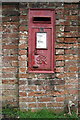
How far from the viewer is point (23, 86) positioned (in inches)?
195

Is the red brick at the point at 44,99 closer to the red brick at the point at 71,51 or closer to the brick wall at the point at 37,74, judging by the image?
the brick wall at the point at 37,74

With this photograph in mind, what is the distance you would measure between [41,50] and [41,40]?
0.64ft

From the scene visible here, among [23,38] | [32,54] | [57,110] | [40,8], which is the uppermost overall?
[40,8]

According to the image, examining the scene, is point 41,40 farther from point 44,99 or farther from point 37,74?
point 44,99

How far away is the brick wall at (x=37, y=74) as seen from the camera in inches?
195

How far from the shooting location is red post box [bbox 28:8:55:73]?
491 centimetres

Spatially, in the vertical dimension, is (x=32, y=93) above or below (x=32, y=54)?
below

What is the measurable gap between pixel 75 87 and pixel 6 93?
55.3 inches

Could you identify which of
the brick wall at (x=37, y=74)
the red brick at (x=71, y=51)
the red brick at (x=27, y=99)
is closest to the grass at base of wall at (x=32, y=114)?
the brick wall at (x=37, y=74)

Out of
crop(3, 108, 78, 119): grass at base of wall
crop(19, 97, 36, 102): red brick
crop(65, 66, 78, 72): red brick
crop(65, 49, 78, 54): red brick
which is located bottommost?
crop(3, 108, 78, 119): grass at base of wall

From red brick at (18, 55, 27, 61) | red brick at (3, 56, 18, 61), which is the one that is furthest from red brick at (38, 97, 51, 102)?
red brick at (3, 56, 18, 61)

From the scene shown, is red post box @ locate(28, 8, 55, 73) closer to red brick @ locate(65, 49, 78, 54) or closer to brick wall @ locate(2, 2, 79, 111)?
brick wall @ locate(2, 2, 79, 111)

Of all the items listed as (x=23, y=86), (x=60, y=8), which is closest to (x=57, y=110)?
(x=23, y=86)

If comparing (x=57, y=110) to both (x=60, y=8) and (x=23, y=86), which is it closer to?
(x=23, y=86)
